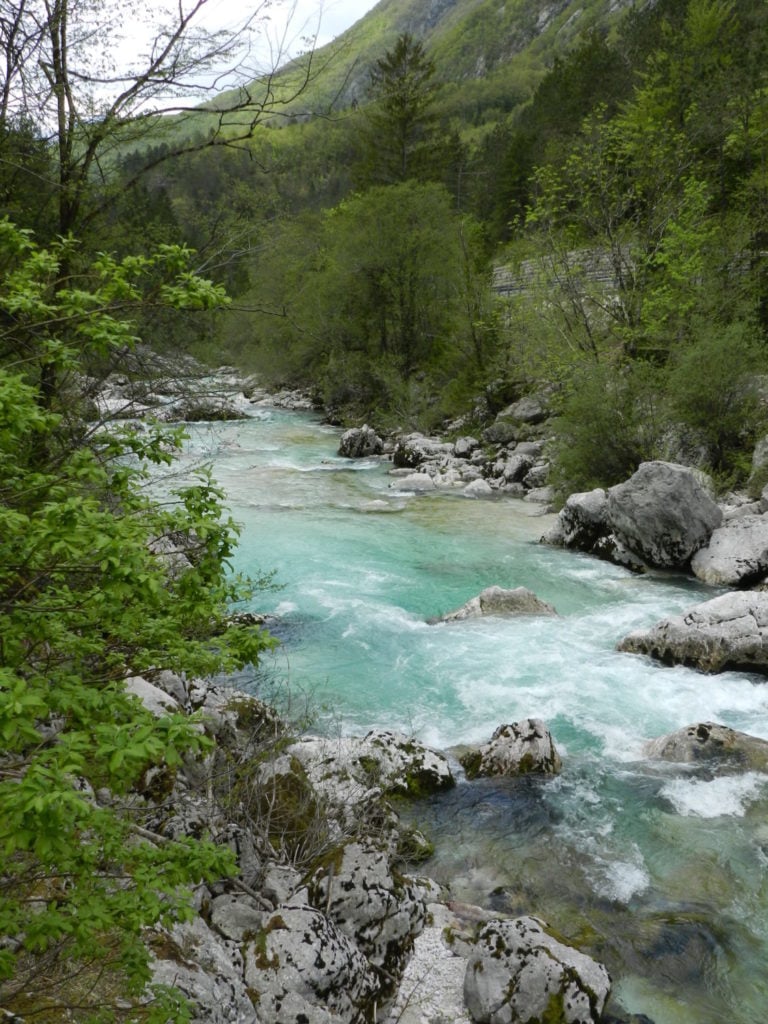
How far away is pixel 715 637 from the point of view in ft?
32.4

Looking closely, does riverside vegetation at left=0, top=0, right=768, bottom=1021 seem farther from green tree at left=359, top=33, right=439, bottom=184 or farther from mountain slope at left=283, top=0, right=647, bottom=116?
mountain slope at left=283, top=0, right=647, bottom=116

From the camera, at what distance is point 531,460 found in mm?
22125

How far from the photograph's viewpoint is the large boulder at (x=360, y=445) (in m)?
27.1

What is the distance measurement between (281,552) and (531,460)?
1050 centimetres

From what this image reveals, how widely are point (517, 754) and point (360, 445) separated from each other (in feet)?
67.8

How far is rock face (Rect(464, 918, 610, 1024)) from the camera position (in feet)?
14.4

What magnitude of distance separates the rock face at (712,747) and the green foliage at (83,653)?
19.9 feet

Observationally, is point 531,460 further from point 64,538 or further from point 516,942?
point 64,538

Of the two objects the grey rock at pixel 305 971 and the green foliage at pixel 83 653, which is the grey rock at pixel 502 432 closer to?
the grey rock at pixel 305 971

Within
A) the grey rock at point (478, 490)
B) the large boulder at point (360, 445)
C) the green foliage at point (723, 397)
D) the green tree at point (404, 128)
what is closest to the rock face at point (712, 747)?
the green foliage at point (723, 397)

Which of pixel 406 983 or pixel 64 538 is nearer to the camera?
pixel 64 538

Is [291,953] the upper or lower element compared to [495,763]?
upper

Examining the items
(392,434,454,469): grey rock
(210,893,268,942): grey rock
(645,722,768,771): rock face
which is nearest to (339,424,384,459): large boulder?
(392,434,454,469): grey rock

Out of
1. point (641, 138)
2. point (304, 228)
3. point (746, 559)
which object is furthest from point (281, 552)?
point (304, 228)
